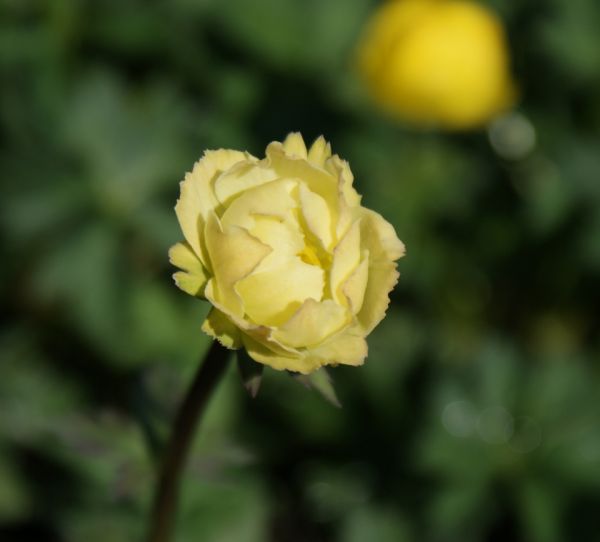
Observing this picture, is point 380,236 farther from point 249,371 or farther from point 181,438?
point 181,438

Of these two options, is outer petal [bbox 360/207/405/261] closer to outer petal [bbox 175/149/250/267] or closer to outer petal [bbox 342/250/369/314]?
outer petal [bbox 342/250/369/314]

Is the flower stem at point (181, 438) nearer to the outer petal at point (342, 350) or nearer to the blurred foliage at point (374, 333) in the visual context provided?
the outer petal at point (342, 350)

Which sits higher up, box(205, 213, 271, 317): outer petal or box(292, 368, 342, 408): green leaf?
box(205, 213, 271, 317): outer petal

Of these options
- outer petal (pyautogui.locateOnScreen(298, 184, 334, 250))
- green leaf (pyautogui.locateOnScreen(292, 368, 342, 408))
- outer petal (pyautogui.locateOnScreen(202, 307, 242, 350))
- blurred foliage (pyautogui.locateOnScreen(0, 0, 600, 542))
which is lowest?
blurred foliage (pyautogui.locateOnScreen(0, 0, 600, 542))

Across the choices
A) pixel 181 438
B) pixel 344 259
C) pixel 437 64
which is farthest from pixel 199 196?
pixel 437 64

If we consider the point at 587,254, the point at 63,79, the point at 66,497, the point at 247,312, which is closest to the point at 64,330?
the point at 66,497

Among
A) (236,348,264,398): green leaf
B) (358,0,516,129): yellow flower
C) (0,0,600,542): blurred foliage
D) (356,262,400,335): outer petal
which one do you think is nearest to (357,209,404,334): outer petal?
(356,262,400,335): outer petal
